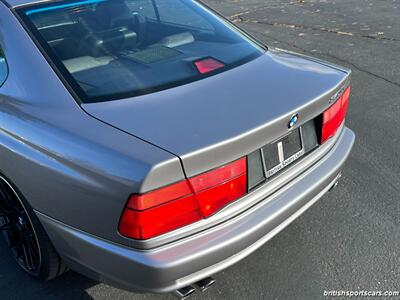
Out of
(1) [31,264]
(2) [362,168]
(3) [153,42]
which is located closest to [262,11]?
(2) [362,168]

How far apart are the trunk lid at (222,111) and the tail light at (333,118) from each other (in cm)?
9

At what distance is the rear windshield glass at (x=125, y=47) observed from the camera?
2.29 metres

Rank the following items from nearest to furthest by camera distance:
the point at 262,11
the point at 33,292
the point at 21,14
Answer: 1. the point at 21,14
2. the point at 33,292
3. the point at 262,11

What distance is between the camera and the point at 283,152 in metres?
2.22

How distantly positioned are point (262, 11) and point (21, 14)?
8.86m

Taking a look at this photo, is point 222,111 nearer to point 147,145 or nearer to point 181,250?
point 147,145

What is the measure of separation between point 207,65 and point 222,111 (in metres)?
0.55

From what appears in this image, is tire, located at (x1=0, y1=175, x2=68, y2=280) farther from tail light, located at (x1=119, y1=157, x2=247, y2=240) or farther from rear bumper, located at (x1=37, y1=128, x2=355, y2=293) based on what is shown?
tail light, located at (x1=119, y1=157, x2=247, y2=240)

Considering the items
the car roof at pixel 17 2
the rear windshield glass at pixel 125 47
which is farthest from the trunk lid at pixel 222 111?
the car roof at pixel 17 2

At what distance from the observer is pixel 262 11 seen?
10570 millimetres

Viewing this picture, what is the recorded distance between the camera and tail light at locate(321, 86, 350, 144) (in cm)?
248

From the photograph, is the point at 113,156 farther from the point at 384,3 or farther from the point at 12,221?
the point at 384,3

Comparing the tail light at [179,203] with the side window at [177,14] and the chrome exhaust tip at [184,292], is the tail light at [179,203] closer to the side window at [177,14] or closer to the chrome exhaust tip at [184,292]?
the chrome exhaust tip at [184,292]

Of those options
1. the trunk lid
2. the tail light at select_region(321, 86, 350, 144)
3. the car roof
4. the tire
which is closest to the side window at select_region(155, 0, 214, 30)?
the trunk lid
